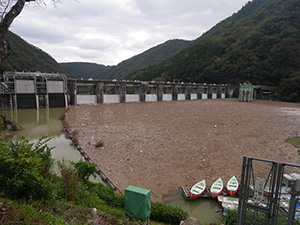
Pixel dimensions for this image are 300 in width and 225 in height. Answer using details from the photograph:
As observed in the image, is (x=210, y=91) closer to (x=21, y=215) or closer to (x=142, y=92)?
(x=142, y=92)

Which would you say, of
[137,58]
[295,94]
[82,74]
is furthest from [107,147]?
[137,58]

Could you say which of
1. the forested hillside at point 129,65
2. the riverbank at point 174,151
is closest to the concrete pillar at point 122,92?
the riverbank at point 174,151

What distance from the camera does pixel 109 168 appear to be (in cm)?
823

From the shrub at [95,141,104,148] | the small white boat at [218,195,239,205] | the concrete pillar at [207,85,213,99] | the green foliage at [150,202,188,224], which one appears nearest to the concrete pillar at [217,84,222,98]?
the concrete pillar at [207,85,213,99]

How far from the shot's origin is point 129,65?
4919 inches

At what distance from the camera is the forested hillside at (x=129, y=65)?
11353 centimetres

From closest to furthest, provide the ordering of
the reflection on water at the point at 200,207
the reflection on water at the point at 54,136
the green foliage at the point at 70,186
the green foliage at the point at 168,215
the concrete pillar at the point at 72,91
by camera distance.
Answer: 1. the green foliage at the point at 70,186
2. the green foliage at the point at 168,215
3. the reflection on water at the point at 200,207
4. the reflection on water at the point at 54,136
5. the concrete pillar at the point at 72,91

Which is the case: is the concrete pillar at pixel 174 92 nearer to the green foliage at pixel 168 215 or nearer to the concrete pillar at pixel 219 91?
the concrete pillar at pixel 219 91

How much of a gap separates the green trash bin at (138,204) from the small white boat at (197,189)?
8.43ft

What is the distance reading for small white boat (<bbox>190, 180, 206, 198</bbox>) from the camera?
608 cm

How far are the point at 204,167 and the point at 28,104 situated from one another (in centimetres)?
2620

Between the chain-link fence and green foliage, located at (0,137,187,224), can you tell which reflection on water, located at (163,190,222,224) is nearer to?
the chain-link fence

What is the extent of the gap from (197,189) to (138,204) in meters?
3.09

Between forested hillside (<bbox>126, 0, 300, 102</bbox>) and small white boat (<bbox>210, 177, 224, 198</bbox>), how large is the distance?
50.0m
